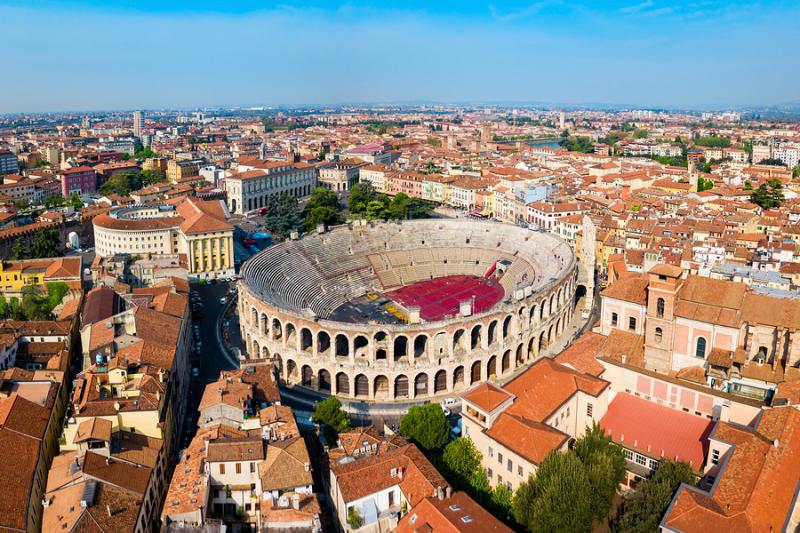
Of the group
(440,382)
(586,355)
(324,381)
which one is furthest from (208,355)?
(586,355)

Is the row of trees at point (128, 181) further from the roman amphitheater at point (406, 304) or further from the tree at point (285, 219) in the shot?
the roman amphitheater at point (406, 304)

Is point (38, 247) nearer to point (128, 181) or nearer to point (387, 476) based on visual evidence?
point (128, 181)

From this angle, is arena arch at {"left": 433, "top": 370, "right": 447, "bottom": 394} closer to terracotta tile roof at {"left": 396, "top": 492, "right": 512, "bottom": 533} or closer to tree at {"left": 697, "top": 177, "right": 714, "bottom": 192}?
terracotta tile roof at {"left": 396, "top": 492, "right": 512, "bottom": 533}

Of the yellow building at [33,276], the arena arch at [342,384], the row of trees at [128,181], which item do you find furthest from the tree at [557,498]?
the row of trees at [128,181]

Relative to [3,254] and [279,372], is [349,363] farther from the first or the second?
[3,254]

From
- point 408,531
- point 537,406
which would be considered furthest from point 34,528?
point 537,406

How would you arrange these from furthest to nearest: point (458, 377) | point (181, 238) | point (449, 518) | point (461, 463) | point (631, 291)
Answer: point (181, 238)
point (458, 377)
point (631, 291)
point (461, 463)
point (449, 518)

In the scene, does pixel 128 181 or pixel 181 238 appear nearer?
pixel 181 238
